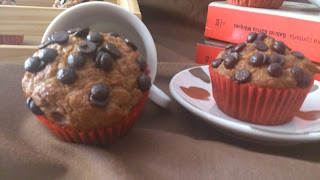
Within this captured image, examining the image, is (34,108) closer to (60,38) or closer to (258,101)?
(60,38)

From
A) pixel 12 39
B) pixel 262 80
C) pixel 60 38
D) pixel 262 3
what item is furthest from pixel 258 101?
pixel 12 39

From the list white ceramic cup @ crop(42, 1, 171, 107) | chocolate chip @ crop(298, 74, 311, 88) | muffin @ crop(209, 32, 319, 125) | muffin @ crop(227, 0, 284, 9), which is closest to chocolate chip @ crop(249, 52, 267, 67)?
muffin @ crop(209, 32, 319, 125)

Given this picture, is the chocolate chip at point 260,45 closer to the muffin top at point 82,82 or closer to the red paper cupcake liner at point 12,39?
the muffin top at point 82,82

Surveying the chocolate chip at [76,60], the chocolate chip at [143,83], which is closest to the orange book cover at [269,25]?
the chocolate chip at [143,83]

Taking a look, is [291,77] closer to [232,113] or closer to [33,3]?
[232,113]

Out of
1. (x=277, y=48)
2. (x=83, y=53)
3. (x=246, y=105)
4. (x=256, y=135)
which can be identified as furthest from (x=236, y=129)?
(x=83, y=53)

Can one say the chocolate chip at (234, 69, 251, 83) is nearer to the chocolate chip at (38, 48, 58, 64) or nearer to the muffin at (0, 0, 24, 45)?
the chocolate chip at (38, 48, 58, 64)
